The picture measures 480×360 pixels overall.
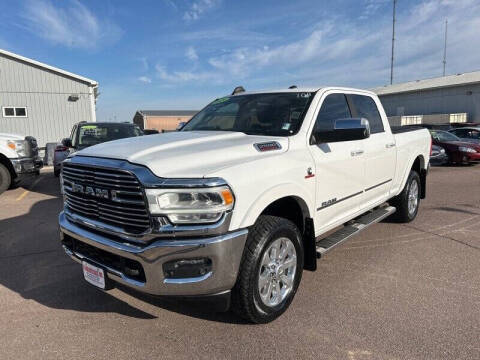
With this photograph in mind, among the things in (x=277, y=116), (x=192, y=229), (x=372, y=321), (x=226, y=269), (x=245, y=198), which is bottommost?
(x=372, y=321)

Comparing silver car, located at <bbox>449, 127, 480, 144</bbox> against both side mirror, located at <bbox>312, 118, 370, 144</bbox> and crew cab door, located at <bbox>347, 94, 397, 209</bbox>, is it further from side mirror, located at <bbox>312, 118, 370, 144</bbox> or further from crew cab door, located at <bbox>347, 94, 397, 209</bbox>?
side mirror, located at <bbox>312, 118, 370, 144</bbox>

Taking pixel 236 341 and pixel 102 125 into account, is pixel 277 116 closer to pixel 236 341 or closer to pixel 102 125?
pixel 236 341

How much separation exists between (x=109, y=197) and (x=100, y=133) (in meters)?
6.35

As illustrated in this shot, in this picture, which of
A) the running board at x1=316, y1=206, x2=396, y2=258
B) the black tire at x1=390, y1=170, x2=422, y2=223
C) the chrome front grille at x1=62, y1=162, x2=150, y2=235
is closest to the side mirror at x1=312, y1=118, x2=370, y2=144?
the running board at x1=316, y1=206, x2=396, y2=258

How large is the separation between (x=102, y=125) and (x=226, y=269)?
7.18 meters

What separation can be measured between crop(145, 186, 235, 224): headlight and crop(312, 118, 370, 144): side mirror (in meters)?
1.40

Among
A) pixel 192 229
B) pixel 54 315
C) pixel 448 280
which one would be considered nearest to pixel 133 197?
pixel 192 229

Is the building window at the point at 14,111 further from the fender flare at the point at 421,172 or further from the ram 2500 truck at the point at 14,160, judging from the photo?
the fender flare at the point at 421,172

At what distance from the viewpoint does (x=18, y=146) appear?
8.73 metres

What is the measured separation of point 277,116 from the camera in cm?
377

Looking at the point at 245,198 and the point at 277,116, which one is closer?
the point at 245,198

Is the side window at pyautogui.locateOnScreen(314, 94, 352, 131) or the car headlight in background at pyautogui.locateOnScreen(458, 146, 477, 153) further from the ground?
the side window at pyautogui.locateOnScreen(314, 94, 352, 131)

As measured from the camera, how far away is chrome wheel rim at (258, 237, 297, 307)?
2938mm

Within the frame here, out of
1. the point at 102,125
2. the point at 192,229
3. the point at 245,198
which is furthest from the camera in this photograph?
the point at 102,125
